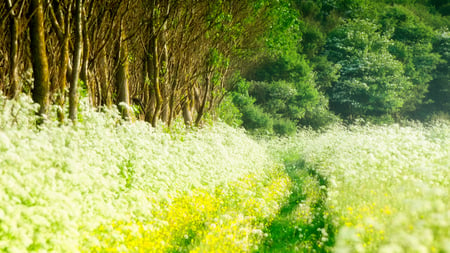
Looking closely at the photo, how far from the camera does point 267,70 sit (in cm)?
3972

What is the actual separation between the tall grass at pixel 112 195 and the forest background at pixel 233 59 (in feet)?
6.30

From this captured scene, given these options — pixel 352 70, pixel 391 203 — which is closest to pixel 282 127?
pixel 352 70

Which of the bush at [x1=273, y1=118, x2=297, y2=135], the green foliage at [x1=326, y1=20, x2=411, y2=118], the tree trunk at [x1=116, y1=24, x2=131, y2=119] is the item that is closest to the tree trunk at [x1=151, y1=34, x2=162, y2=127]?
the tree trunk at [x1=116, y1=24, x2=131, y2=119]

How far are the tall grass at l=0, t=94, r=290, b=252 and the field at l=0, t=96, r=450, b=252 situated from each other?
2 centimetres

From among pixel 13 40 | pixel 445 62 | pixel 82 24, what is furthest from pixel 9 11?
pixel 445 62

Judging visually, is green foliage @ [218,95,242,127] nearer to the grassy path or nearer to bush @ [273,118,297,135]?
bush @ [273,118,297,135]

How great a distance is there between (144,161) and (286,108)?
105ft

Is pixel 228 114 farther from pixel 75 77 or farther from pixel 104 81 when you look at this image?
pixel 75 77

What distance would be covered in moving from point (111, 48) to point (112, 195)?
27.8 ft

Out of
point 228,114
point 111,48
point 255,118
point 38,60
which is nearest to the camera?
point 38,60

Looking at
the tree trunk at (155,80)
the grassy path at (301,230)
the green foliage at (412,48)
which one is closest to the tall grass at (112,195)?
the grassy path at (301,230)

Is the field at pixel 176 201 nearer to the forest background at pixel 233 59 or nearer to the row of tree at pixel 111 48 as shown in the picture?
the row of tree at pixel 111 48

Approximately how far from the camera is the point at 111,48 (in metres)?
13.7

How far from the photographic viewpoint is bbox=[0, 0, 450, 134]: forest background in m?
10.5
